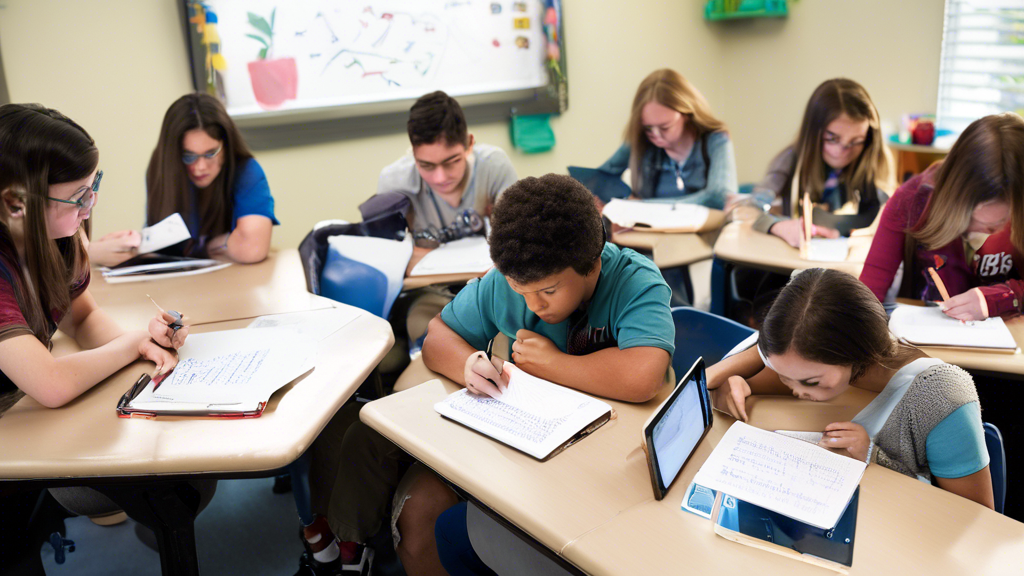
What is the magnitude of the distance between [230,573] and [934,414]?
5.45 feet

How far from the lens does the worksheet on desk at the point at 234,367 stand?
1243 millimetres

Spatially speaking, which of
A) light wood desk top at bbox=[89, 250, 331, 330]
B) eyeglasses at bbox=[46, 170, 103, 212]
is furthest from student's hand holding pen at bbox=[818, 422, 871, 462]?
eyeglasses at bbox=[46, 170, 103, 212]

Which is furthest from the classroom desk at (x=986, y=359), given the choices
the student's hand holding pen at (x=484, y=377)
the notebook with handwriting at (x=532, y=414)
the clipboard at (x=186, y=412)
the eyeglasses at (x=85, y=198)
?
the eyeglasses at (x=85, y=198)

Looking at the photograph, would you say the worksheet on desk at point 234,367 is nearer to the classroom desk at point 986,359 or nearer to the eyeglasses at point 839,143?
the classroom desk at point 986,359

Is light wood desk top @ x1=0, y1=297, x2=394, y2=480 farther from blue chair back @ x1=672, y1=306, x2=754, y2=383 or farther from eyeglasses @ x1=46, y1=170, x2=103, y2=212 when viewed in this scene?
blue chair back @ x1=672, y1=306, x2=754, y2=383

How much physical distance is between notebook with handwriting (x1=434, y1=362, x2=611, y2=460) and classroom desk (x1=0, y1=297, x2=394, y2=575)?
0.81 ft

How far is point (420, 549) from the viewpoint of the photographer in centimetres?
137

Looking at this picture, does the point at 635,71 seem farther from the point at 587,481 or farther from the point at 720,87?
the point at 587,481

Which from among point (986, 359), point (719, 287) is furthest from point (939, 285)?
point (719, 287)

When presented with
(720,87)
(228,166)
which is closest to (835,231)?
(228,166)

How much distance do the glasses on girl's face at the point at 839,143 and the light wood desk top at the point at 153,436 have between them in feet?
6.11

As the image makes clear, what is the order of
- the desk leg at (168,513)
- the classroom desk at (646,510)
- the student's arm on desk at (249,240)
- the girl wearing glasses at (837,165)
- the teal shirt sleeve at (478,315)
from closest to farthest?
the classroom desk at (646,510), the desk leg at (168,513), the teal shirt sleeve at (478,315), the student's arm on desk at (249,240), the girl wearing glasses at (837,165)

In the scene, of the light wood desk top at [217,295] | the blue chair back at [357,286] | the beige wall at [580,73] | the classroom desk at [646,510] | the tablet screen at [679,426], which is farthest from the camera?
the beige wall at [580,73]

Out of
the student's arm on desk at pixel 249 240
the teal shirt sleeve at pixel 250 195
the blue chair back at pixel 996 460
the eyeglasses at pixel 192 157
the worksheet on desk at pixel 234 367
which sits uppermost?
the eyeglasses at pixel 192 157
